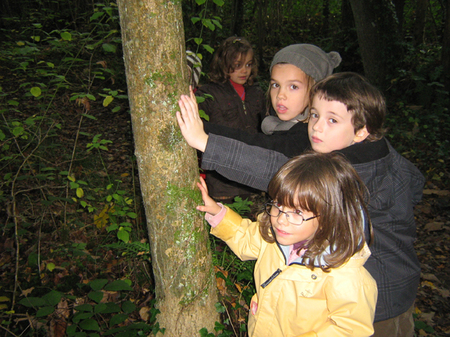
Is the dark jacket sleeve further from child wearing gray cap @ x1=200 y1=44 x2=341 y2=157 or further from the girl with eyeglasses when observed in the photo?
the girl with eyeglasses

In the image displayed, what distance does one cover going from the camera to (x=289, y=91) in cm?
211

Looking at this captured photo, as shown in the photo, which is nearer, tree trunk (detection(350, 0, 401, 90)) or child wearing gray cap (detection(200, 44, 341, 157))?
child wearing gray cap (detection(200, 44, 341, 157))

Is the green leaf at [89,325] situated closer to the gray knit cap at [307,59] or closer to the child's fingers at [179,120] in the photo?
the child's fingers at [179,120]

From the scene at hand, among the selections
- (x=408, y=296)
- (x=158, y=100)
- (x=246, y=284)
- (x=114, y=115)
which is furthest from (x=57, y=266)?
(x=114, y=115)

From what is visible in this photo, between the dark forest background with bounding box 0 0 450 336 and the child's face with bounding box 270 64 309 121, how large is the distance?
1.91 ft

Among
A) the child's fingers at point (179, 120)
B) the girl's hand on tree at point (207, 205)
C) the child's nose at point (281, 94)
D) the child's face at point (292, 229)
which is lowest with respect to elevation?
the girl's hand on tree at point (207, 205)

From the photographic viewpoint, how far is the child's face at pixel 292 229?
4.81 feet

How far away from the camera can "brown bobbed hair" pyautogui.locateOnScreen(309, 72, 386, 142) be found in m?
1.61

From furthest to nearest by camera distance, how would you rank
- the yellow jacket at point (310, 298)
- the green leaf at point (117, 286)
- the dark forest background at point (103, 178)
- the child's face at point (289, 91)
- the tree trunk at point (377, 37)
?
the tree trunk at point (377, 37) → the dark forest background at point (103, 178) → the green leaf at point (117, 286) → the child's face at point (289, 91) → the yellow jacket at point (310, 298)

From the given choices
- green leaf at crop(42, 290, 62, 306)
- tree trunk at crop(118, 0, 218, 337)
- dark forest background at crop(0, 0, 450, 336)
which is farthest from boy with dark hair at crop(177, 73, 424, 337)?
green leaf at crop(42, 290, 62, 306)

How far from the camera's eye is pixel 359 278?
1.42 m

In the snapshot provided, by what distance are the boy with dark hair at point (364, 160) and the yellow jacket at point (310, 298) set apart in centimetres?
26

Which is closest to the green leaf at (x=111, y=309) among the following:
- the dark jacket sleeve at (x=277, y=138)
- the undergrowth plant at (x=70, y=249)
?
the undergrowth plant at (x=70, y=249)

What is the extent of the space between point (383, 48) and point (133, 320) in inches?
305
